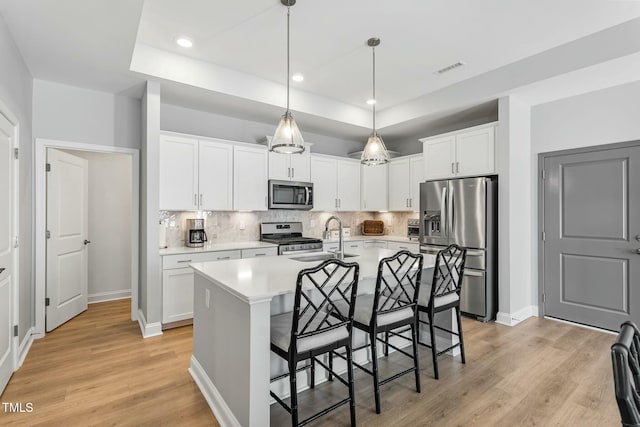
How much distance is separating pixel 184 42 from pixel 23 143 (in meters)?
1.78

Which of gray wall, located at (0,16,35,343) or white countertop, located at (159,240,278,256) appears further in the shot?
white countertop, located at (159,240,278,256)

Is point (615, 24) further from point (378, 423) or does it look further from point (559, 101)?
point (378, 423)

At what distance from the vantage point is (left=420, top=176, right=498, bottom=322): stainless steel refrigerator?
3.98 metres

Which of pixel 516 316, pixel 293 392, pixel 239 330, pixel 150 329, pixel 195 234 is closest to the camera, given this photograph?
pixel 293 392

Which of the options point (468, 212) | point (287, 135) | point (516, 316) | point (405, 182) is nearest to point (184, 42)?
point (287, 135)

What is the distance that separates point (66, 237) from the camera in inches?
157

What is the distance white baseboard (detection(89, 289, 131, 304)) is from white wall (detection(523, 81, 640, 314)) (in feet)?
19.1

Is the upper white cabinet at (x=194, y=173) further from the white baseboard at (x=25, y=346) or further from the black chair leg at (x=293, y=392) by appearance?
the black chair leg at (x=293, y=392)

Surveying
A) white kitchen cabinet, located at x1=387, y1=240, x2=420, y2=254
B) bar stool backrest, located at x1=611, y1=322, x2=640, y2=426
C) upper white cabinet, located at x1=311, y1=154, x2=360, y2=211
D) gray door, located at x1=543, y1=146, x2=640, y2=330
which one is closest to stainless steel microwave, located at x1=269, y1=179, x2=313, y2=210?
upper white cabinet, located at x1=311, y1=154, x2=360, y2=211

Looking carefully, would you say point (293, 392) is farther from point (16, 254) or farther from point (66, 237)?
point (66, 237)

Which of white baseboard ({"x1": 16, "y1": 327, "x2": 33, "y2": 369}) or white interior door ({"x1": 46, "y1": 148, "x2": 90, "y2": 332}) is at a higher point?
white interior door ({"x1": 46, "y1": 148, "x2": 90, "y2": 332})

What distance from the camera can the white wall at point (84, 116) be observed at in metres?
3.53

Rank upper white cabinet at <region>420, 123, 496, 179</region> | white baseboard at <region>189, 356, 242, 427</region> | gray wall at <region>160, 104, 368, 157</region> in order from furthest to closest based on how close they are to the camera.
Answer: gray wall at <region>160, 104, 368, 157</region> < upper white cabinet at <region>420, 123, 496, 179</region> < white baseboard at <region>189, 356, 242, 427</region>

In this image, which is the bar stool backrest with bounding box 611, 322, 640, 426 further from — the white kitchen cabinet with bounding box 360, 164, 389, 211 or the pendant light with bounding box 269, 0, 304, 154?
the white kitchen cabinet with bounding box 360, 164, 389, 211
